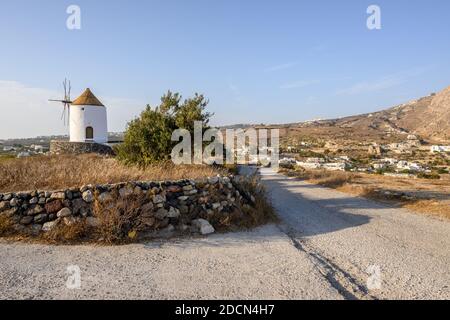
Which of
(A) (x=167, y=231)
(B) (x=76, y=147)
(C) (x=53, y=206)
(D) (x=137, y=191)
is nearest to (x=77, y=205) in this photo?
(C) (x=53, y=206)

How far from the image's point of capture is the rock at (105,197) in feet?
24.6

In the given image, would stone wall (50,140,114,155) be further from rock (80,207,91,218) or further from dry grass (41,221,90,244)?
dry grass (41,221,90,244)

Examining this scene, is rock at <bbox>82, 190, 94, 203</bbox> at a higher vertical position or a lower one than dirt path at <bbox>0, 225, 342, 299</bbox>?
higher

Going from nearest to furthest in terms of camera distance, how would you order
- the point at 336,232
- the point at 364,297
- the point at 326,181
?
the point at 364,297
the point at 336,232
the point at 326,181

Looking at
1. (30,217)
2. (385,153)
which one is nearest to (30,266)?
(30,217)

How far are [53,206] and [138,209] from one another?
1.78 meters

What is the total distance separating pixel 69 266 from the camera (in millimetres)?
5805

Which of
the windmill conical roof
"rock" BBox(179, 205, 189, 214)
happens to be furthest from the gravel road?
the windmill conical roof

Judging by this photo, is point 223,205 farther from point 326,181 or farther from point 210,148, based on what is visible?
point 326,181

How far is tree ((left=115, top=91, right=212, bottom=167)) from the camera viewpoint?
46.5 ft

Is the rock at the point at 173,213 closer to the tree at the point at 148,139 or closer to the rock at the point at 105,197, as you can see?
the rock at the point at 105,197

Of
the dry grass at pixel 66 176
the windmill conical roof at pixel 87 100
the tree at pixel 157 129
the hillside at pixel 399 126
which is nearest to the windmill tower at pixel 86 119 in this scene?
the windmill conical roof at pixel 87 100

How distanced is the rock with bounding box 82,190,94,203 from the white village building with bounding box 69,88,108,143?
26.6 metres

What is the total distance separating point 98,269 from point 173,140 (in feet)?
28.9
